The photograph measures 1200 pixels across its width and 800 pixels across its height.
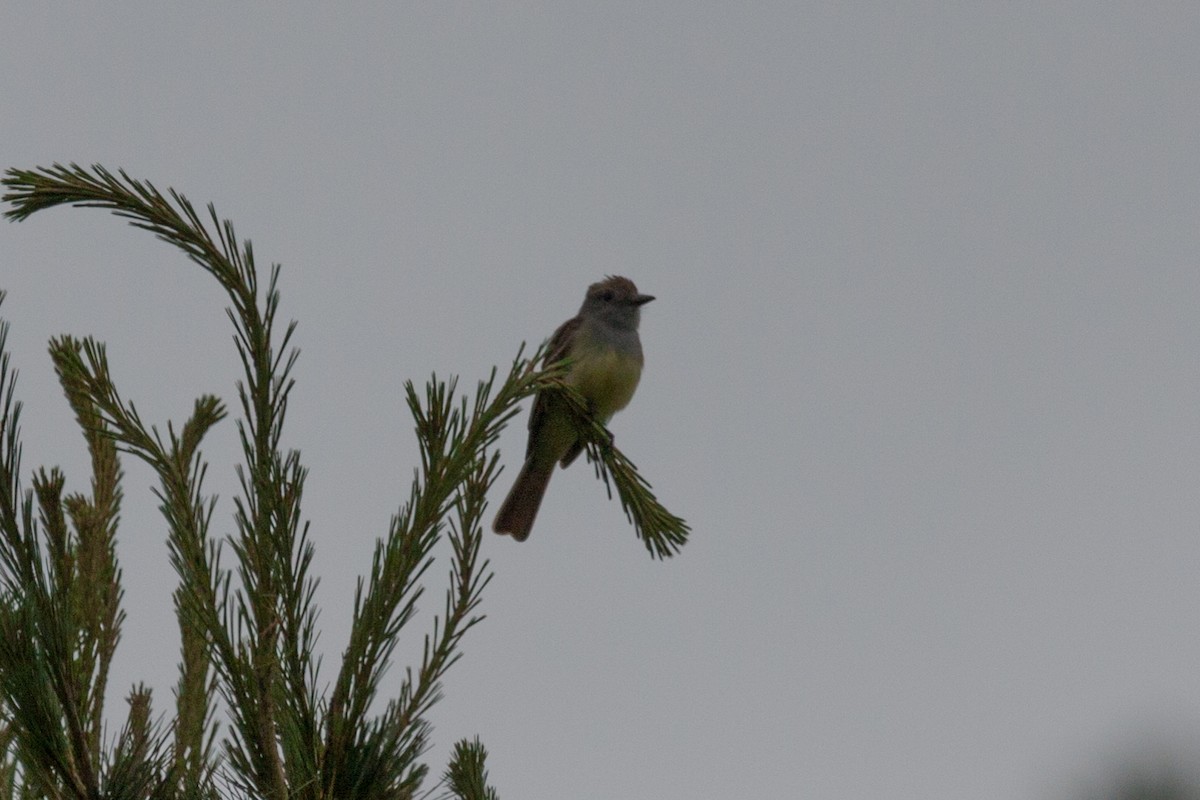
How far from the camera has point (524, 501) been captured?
6773 mm

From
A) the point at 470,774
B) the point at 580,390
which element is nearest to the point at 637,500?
the point at 470,774

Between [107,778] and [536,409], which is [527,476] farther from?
[107,778]

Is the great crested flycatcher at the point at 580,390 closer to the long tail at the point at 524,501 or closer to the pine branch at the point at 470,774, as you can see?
the long tail at the point at 524,501

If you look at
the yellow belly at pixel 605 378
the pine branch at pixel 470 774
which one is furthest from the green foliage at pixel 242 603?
the yellow belly at pixel 605 378

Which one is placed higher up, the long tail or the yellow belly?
the yellow belly

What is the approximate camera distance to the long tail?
6559mm

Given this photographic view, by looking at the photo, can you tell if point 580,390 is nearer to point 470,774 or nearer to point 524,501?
point 524,501

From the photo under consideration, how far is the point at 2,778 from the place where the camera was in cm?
254

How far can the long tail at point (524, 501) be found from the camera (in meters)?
6.56

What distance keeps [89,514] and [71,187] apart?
38.7 inches

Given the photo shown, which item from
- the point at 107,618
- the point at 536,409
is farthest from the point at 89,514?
the point at 536,409

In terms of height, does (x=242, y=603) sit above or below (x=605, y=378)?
below

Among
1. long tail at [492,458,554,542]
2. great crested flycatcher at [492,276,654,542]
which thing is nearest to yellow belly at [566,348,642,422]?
great crested flycatcher at [492,276,654,542]

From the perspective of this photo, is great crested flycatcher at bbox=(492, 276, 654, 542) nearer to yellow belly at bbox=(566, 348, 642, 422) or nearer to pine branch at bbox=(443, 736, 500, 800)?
yellow belly at bbox=(566, 348, 642, 422)
